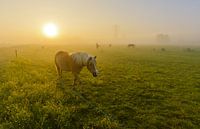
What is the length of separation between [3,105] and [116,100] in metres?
6.14

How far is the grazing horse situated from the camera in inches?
695

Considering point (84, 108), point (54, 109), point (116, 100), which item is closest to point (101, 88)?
point (116, 100)

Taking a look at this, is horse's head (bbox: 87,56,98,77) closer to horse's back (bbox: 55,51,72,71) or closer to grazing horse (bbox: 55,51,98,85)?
grazing horse (bbox: 55,51,98,85)

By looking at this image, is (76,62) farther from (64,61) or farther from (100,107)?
(100,107)

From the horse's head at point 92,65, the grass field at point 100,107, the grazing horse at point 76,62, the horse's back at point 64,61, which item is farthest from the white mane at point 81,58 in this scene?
the grass field at point 100,107

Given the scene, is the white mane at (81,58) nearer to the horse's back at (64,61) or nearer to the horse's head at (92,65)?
the horse's head at (92,65)

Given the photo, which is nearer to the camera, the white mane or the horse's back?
the white mane

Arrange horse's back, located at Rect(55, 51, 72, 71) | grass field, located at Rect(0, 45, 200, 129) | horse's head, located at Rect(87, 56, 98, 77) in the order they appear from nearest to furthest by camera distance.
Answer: grass field, located at Rect(0, 45, 200, 129), horse's head, located at Rect(87, 56, 98, 77), horse's back, located at Rect(55, 51, 72, 71)

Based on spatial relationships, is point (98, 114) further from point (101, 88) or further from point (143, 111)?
point (101, 88)

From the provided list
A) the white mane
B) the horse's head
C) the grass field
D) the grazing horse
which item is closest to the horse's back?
the grazing horse

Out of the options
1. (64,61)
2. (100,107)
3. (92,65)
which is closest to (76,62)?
(92,65)

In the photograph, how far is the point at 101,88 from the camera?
1806 centimetres

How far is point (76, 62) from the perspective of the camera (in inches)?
722

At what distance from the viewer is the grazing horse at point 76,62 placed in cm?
1764
